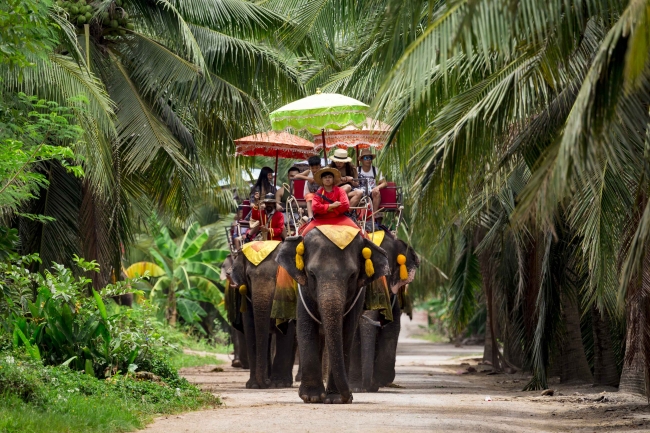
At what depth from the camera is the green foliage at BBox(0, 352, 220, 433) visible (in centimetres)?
872

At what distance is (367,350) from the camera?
14.8 metres

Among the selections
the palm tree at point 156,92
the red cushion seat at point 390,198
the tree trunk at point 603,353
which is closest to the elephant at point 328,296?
the red cushion seat at point 390,198

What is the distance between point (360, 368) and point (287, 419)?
5.28 meters

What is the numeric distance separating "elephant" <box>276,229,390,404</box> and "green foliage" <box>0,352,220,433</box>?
113 cm

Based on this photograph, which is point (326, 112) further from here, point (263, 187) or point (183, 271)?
point (183, 271)

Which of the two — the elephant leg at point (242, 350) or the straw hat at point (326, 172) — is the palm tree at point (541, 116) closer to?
the straw hat at point (326, 172)

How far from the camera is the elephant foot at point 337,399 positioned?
38.7ft

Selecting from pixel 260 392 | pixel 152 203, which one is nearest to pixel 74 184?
pixel 152 203

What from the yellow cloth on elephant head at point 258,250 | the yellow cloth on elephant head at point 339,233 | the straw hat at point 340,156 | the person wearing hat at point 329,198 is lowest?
the yellow cloth on elephant head at point 339,233

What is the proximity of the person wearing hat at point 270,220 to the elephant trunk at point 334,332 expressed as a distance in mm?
4744

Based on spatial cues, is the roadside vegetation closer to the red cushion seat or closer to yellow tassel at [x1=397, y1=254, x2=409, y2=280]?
yellow tassel at [x1=397, y1=254, x2=409, y2=280]

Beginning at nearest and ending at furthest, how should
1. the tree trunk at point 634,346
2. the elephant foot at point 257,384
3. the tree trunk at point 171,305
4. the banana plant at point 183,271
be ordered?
the tree trunk at point 634,346, the elephant foot at point 257,384, the banana plant at point 183,271, the tree trunk at point 171,305

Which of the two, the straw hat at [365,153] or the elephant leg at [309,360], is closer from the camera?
the elephant leg at [309,360]

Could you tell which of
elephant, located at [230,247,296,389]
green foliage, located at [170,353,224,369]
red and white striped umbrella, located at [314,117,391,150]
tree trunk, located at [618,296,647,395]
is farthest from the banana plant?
tree trunk, located at [618,296,647,395]
